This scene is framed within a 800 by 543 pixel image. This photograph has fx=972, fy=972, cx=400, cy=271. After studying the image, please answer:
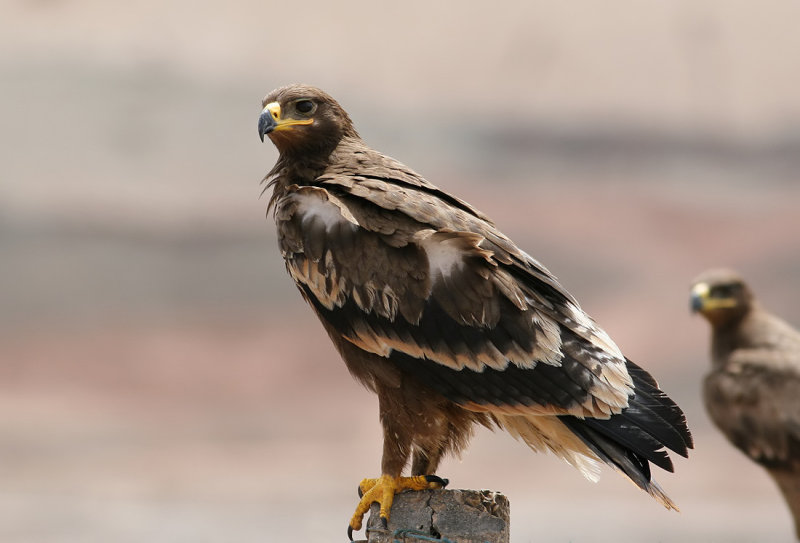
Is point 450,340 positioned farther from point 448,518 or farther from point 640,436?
point 640,436

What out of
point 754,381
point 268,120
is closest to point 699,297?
point 754,381

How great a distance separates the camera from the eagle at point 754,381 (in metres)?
9.60

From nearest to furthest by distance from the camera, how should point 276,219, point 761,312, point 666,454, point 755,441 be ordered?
point 666,454 < point 276,219 < point 755,441 < point 761,312

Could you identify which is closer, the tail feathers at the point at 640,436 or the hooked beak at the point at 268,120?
the tail feathers at the point at 640,436

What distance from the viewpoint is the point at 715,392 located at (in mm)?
10039

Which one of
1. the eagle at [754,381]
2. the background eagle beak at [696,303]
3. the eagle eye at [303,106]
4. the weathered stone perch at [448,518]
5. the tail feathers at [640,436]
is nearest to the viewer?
the tail feathers at [640,436]

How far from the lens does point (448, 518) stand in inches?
169

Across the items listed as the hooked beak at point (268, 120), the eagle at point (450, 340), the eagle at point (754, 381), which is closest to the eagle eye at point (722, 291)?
the eagle at point (754, 381)

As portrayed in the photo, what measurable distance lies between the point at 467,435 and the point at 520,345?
0.67 m

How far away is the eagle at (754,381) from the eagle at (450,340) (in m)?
5.80

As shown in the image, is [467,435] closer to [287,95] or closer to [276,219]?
[276,219]

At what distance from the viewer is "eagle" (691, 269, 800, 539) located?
9602mm

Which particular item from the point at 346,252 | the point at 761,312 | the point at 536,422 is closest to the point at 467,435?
the point at 536,422

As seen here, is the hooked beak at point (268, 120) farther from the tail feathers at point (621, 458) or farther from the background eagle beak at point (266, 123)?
the tail feathers at point (621, 458)
